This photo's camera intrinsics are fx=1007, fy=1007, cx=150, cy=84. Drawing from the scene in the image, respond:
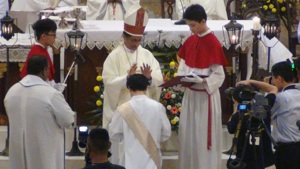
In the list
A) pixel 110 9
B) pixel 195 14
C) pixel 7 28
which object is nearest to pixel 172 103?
pixel 195 14

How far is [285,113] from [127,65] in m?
1.90

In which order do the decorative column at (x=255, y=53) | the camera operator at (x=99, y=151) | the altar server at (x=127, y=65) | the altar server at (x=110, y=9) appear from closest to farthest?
1. the camera operator at (x=99, y=151)
2. the altar server at (x=127, y=65)
3. the decorative column at (x=255, y=53)
4. the altar server at (x=110, y=9)

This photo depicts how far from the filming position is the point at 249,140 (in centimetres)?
828

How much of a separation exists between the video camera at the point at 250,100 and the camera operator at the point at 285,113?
0.79ft

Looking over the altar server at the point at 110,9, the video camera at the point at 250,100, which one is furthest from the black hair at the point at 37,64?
the altar server at the point at 110,9

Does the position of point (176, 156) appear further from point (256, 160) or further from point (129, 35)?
point (256, 160)

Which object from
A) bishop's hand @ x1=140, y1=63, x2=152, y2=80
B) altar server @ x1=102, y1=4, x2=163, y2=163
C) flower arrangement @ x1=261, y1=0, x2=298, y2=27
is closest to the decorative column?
altar server @ x1=102, y1=4, x2=163, y2=163

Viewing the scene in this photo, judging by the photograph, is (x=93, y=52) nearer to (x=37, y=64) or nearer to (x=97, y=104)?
(x=97, y=104)

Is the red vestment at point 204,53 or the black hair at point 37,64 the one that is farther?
the red vestment at point 204,53

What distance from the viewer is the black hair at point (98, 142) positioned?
6.73 m

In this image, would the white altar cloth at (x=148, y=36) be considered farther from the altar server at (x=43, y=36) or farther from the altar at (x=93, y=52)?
the altar server at (x=43, y=36)

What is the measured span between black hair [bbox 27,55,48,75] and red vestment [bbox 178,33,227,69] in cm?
175

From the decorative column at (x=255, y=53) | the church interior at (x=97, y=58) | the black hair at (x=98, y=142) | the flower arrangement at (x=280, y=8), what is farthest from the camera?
the flower arrangement at (x=280, y=8)

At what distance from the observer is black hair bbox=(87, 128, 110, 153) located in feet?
22.1
